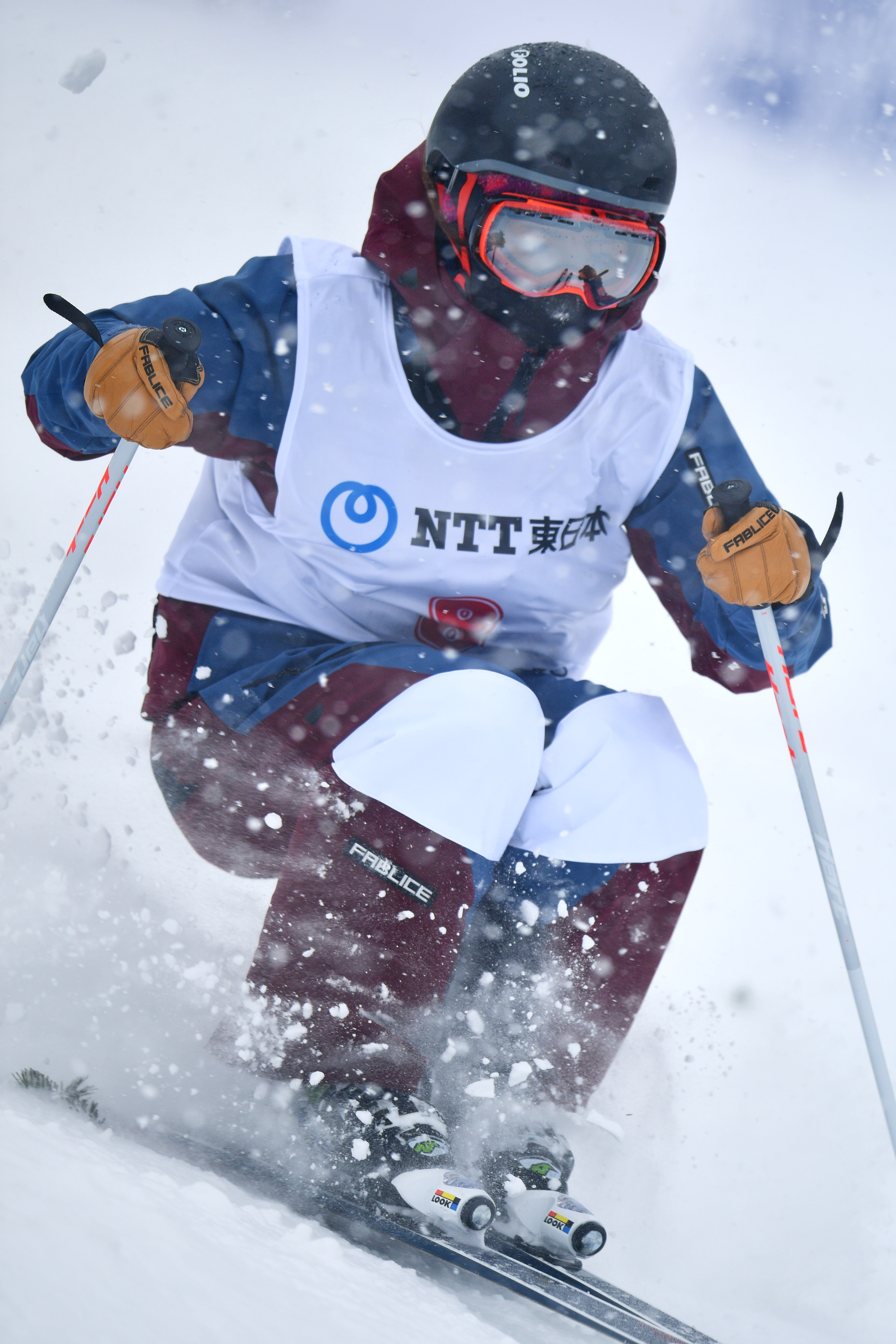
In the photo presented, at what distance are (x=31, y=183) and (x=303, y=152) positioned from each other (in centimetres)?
106

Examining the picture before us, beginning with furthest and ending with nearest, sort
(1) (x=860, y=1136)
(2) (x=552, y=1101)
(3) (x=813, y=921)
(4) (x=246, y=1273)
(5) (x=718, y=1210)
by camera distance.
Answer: (3) (x=813, y=921), (1) (x=860, y=1136), (5) (x=718, y=1210), (2) (x=552, y=1101), (4) (x=246, y=1273)

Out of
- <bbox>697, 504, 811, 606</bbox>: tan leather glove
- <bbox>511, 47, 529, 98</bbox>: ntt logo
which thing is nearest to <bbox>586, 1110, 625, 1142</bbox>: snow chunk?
<bbox>697, 504, 811, 606</bbox>: tan leather glove

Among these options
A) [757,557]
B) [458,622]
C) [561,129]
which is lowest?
[458,622]

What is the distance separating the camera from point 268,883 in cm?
215

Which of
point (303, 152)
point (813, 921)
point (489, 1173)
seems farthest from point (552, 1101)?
point (303, 152)

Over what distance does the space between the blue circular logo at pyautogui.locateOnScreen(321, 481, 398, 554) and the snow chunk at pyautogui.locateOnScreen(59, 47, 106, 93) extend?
10.4ft

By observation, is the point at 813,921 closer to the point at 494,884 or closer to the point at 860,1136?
the point at 860,1136

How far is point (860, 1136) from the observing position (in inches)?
81.7

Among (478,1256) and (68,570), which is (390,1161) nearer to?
(478,1256)

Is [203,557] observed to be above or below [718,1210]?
above

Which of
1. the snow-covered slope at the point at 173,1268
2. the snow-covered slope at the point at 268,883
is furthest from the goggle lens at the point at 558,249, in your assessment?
the snow-covered slope at the point at 173,1268

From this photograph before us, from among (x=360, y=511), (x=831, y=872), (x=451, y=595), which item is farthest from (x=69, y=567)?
(x=831, y=872)

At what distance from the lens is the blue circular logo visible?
60.6 inches

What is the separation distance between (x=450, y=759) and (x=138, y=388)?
67 centimetres
